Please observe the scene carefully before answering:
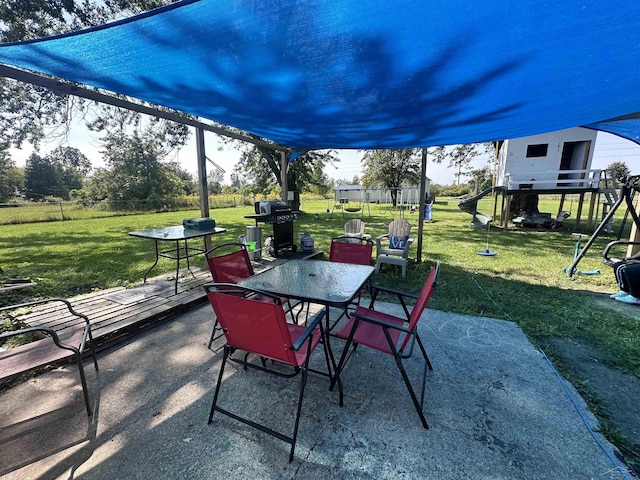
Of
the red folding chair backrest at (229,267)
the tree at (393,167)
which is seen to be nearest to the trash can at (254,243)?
the red folding chair backrest at (229,267)

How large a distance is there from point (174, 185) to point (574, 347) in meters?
28.8

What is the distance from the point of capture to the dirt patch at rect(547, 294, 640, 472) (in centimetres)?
171

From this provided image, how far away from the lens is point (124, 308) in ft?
10.5

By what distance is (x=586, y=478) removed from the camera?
4.69 ft

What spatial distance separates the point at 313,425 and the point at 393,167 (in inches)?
892

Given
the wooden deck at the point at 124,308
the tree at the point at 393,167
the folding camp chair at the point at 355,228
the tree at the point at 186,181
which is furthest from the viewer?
the tree at the point at 186,181

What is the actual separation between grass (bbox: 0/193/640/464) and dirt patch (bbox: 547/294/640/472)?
0.07m

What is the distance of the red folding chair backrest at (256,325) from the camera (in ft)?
4.91

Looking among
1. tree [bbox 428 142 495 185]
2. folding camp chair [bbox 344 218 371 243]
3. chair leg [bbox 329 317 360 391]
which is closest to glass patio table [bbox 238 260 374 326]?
chair leg [bbox 329 317 360 391]

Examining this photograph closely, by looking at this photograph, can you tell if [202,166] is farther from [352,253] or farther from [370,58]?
[370,58]

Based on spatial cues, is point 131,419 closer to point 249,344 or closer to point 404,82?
point 249,344

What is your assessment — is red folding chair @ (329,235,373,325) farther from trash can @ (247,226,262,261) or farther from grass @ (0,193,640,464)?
trash can @ (247,226,262,261)

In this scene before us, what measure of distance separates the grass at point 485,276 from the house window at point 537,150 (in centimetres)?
475

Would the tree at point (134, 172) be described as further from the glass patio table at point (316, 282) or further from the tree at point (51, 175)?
the glass patio table at point (316, 282)
